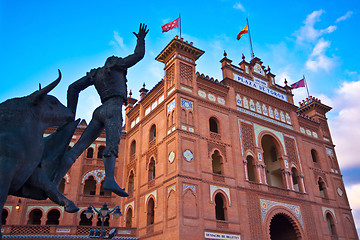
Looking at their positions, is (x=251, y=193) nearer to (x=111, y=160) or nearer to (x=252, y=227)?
(x=252, y=227)

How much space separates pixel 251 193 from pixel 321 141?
9923 mm

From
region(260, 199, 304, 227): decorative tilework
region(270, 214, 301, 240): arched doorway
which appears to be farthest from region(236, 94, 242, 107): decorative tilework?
region(270, 214, 301, 240): arched doorway

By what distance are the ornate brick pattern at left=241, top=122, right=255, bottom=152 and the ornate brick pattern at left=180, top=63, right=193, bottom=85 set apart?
432 cm

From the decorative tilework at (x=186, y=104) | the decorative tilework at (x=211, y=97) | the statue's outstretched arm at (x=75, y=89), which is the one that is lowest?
the statue's outstretched arm at (x=75, y=89)

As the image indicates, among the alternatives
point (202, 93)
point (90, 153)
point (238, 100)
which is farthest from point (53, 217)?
point (238, 100)

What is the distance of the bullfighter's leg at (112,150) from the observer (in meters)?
2.87

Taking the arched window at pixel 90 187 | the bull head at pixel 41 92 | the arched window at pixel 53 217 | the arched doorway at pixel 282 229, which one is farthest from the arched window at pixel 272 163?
the bull head at pixel 41 92

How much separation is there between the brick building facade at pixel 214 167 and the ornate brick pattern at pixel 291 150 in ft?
0.26

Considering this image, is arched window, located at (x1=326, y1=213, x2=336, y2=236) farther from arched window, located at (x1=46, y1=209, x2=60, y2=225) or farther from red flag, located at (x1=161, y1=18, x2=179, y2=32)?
arched window, located at (x1=46, y1=209, x2=60, y2=225)

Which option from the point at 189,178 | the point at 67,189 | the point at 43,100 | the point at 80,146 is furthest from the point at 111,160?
the point at 67,189

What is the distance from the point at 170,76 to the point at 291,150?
9.64 meters

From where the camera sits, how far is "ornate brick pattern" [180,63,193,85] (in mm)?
18541

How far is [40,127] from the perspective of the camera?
2.99 metres

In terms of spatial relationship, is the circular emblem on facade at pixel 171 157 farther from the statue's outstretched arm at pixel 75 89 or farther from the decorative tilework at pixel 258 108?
the statue's outstretched arm at pixel 75 89
